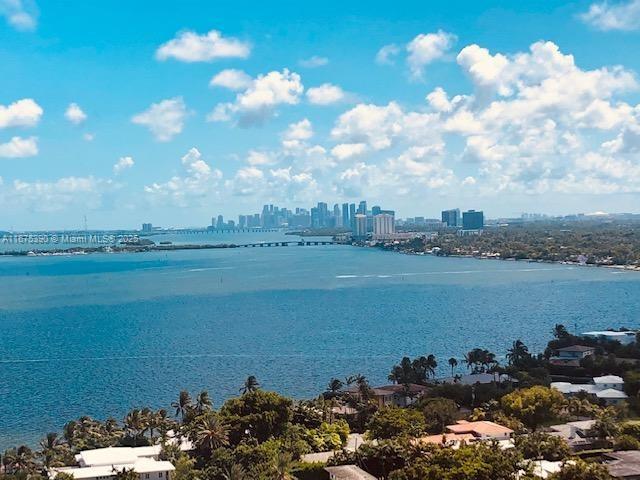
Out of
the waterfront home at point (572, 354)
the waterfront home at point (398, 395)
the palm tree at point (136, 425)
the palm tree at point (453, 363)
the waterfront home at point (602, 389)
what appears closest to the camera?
the palm tree at point (136, 425)

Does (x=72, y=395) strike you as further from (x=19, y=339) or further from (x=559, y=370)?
(x=559, y=370)

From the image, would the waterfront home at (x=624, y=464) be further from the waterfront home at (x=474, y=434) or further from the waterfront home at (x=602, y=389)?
the waterfront home at (x=602, y=389)

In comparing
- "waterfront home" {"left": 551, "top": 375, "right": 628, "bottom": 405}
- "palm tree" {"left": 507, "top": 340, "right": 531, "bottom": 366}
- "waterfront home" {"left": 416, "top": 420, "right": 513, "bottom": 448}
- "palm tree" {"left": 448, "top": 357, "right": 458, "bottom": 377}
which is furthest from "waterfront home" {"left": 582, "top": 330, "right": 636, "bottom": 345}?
"waterfront home" {"left": 416, "top": 420, "right": 513, "bottom": 448}

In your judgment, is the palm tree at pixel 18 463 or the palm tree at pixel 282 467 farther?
the palm tree at pixel 18 463

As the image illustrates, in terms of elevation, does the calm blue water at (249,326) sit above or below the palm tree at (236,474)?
below

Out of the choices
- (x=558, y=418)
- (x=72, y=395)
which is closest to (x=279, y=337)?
(x=72, y=395)

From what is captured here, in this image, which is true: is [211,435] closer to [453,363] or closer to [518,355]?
[453,363]

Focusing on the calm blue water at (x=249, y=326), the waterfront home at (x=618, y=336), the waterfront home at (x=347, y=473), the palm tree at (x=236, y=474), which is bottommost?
the calm blue water at (x=249, y=326)

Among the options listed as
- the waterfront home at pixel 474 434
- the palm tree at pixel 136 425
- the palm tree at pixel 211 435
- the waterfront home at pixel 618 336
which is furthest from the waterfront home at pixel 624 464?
the waterfront home at pixel 618 336
